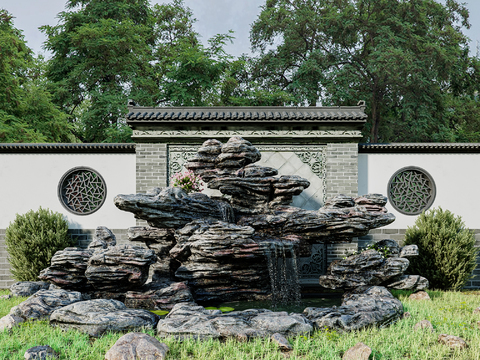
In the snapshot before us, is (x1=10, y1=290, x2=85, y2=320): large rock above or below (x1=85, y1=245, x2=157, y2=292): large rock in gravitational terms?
below

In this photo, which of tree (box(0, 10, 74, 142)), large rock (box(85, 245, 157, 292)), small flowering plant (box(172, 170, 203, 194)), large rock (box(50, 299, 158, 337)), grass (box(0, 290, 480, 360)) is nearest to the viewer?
grass (box(0, 290, 480, 360))

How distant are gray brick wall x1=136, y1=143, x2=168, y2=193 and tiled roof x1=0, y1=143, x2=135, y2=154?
1.40 ft

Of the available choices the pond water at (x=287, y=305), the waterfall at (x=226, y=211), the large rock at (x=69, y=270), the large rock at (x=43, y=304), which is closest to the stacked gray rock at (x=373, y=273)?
the pond water at (x=287, y=305)

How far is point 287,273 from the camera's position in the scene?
7.59 metres

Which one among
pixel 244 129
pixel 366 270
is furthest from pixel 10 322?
pixel 244 129

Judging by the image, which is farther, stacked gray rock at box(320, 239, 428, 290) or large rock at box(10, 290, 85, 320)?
stacked gray rock at box(320, 239, 428, 290)

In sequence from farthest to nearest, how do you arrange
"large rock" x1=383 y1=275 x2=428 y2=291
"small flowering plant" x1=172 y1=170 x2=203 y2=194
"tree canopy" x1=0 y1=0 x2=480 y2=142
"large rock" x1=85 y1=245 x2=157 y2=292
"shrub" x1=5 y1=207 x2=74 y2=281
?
"tree canopy" x1=0 y1=0 x2=480 y2=142, "shrub" x1=5 y1=207 x2=74 y2=281, "small flowering plant" x1=172 y1=170 x2=203 y2=194, "large rock" x1=383 y1=275 x2=428 y2=291, "large rock" x1=85 y1=245 x2=157 y2=292

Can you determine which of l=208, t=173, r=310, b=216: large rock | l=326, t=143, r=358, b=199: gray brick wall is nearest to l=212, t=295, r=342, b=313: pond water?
l=208, t=173, r=310, b=216: large rock

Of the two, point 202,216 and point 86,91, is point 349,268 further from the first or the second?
point 86,91

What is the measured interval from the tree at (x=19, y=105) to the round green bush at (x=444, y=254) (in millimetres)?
14193

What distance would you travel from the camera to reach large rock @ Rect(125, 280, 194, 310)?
20.9ft

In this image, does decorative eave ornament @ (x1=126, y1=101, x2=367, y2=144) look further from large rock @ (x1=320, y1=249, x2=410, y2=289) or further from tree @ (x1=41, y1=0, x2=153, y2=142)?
tree @ (x1=41, y1=0, x2=153, y2=142)

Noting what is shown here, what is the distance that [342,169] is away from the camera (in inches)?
381

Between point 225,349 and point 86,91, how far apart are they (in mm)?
16487
